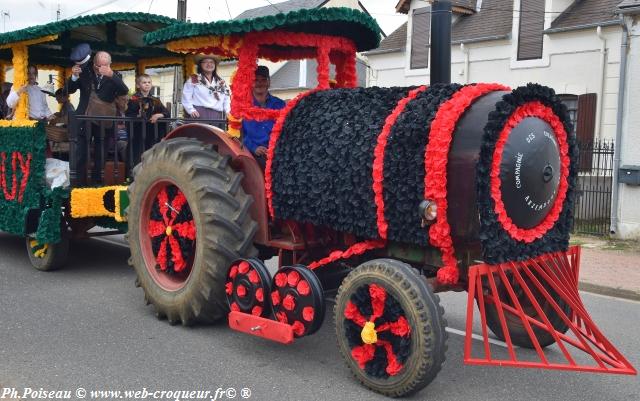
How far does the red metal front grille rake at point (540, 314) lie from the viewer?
4.10 meters

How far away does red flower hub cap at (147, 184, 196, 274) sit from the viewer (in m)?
5.68

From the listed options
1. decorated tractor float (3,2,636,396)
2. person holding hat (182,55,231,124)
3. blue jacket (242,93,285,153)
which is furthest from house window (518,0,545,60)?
blue jacket (242,93,285,153)

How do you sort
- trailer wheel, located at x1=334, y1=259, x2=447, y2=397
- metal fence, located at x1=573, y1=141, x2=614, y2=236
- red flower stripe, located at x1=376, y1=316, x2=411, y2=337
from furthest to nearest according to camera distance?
metal fence, located at x1=573, y1=141, x2=614, y2=236 < red flower stripe, located at x1=376, y1=316, x2=411, y2=337 < trailer wheel, located at x1=334, y1=259, x2=447, y2=397

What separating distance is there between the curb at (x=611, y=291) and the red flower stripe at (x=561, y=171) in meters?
4.02

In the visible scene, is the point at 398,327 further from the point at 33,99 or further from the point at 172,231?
the point at 33,99

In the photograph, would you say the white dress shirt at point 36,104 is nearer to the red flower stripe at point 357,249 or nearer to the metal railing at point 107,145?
the metal railing at point 107,145

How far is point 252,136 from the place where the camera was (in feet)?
18.4

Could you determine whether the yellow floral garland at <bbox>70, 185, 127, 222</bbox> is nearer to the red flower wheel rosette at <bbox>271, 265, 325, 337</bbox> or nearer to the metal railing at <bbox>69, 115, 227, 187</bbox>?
the metal railing at <bbox>69, 115, 227, 187</bbox>

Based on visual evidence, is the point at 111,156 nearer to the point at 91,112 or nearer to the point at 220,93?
the point at 91,112

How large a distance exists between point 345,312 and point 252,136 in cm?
186

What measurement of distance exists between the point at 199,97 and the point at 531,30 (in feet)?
35.2

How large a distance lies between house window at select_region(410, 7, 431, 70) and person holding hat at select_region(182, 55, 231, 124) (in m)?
11.3

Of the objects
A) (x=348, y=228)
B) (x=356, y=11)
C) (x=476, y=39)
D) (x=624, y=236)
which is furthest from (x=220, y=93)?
(x=476, y=39)

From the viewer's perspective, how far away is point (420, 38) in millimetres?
18828
